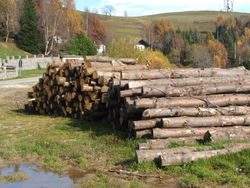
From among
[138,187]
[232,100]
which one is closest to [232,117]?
[232,100]

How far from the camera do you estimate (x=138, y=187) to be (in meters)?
6.66

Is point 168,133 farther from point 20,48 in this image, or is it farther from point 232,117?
point 20,48

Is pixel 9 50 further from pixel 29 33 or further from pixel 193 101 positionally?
pixel 193 101

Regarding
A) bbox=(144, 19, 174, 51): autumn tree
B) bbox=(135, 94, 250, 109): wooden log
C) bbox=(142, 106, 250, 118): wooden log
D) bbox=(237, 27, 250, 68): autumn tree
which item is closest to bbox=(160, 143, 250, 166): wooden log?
bbox=(142, 106, 250, 118): wooden log

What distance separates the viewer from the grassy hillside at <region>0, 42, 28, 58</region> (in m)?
67.7

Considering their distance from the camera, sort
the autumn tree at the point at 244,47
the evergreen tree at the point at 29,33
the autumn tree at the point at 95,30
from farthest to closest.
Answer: the autumn tree at the point at 244,47 → the autumn tree at the point at 95,30 → the evergreen tree at the point at 29,33

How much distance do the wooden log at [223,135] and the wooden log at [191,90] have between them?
1.89m

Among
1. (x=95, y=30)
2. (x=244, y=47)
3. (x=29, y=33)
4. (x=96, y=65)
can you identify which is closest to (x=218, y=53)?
(x=244, y=47)

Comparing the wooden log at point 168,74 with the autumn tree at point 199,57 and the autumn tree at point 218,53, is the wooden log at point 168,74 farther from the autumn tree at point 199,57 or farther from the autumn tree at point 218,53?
the autumn tree at point 218,53

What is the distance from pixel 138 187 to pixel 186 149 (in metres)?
1.63

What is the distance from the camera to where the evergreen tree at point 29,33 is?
7244cm

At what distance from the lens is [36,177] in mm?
7582

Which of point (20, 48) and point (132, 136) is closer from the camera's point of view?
point (132, 136)

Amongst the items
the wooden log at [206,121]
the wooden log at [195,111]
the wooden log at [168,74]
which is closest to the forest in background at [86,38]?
the wooden log at [168,74]
